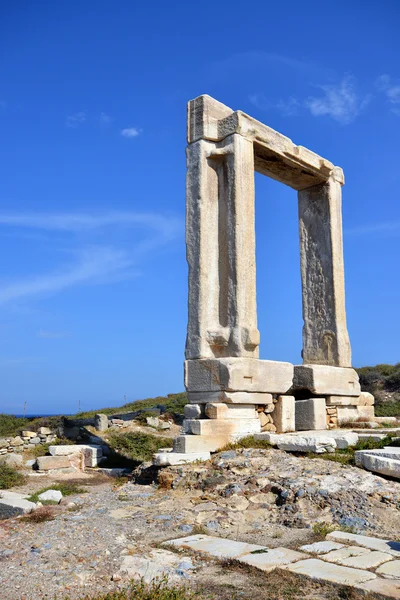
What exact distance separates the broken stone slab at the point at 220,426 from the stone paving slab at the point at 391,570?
464 centimetres

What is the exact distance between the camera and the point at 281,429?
1000 centimetres

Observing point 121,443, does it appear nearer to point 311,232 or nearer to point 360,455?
point 311,232

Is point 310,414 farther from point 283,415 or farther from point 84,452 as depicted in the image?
point 84,452

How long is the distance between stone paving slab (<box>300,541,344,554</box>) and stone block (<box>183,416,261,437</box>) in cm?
393

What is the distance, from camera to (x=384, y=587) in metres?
3.87

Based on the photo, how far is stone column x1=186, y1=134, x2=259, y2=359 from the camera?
31.6ft

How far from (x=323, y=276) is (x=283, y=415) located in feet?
12.0

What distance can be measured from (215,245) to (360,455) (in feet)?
14.5

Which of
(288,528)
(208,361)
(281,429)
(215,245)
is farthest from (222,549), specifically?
(215,245)

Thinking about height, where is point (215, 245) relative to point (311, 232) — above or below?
below

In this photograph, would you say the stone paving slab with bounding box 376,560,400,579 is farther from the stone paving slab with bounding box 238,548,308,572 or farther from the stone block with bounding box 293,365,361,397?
the stone block with bounding box 293,365,361,397

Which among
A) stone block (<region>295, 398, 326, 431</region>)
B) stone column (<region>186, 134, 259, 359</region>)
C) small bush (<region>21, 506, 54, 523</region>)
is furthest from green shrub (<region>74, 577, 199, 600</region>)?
stone block (<region>295, 398, 326, 431</region>)

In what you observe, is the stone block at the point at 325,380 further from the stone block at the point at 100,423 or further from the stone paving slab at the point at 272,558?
the stone block at the point at 100,423

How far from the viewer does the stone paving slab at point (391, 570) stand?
413 centimetres
